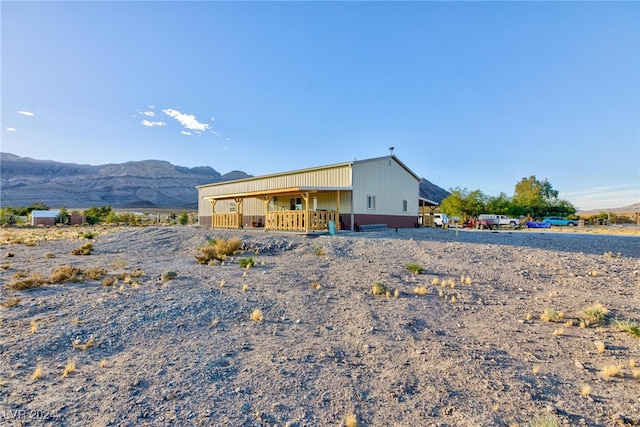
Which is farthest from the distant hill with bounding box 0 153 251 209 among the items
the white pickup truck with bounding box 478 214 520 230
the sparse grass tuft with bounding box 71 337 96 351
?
the sparse grass tuft with bounding box 71 337 96 351

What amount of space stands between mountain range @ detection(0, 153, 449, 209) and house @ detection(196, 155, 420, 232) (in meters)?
92.4

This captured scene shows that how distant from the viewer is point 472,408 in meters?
3.69

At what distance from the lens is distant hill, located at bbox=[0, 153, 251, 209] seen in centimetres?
9594

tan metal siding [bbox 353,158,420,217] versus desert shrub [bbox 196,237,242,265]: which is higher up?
tan metal siding [bbox 353,158,420,217]

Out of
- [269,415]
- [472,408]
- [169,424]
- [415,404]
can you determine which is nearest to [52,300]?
[169,424]

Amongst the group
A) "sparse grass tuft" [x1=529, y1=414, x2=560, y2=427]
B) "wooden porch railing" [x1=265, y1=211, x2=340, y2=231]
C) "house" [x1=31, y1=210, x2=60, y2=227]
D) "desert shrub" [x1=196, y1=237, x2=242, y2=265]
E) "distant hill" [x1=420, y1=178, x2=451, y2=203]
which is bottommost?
"sparse grass tuft" [x1=529, y1=414, x2=560, y2=427]

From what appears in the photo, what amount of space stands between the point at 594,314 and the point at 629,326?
0.57m

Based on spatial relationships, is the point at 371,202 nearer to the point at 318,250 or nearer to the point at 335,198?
the point at 335,198

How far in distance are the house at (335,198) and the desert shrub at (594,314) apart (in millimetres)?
12594

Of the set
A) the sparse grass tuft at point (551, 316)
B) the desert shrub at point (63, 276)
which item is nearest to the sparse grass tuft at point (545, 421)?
the sparse grass tuft at point (551, 316)

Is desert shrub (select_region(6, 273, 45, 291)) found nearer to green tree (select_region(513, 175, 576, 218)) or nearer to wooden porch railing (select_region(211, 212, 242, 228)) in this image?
wooden porch railing (select_region(211, 212, 242, 228))

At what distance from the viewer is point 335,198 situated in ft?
68.5

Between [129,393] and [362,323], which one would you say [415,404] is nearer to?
[362,323]

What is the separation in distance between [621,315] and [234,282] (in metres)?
9.41
